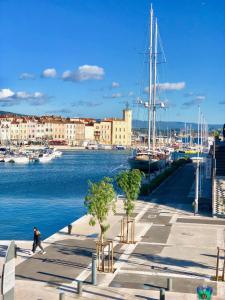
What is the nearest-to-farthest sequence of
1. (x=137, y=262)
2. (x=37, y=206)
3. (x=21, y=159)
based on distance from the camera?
(x=137, y=262) < (x=37, y=206) < (x=21, y=159)

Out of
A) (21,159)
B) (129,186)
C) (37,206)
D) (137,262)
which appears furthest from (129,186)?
(21,159)

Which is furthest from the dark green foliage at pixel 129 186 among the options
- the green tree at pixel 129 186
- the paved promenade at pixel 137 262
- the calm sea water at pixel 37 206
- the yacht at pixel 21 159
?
the yacht at pixel 21 159

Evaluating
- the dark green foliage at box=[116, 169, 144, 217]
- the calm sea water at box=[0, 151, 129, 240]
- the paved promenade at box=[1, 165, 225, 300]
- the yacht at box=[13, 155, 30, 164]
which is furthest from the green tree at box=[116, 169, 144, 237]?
the yacht at box=[13, 155, 30, 164]

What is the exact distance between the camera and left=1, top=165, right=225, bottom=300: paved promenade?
18375 mm

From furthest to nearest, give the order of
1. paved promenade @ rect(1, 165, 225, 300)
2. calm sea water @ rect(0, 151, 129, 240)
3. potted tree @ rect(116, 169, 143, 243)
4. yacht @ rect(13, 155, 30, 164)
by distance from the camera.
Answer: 1. yacht @ rect(13, 155, 30, 164)
2. calm sea water @ rect(0, 151, 129, 240)
3. potted tree @ rect(116, 169, 143, 243)
4. paved promenade @ rect(1, 165, 225, 300)

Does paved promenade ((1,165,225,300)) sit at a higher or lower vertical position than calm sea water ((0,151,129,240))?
higher

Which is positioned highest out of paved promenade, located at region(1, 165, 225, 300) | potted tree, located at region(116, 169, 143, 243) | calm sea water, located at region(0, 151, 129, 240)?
potted tree, located at region(116, 169, 143, 243)

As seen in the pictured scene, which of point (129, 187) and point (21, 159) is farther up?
point (129, 187)

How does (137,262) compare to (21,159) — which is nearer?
(137,262)

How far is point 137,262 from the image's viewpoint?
2248 cm

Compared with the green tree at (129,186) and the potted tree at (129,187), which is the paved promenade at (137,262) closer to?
the potted tree at (129,187)

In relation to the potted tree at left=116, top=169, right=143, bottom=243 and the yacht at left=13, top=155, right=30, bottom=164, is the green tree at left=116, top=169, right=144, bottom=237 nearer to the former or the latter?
the potted tree at left=116, top=169, right=143, bottom=243

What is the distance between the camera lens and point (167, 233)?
29531mm

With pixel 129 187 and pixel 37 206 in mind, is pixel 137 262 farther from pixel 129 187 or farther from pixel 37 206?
pixel 37 206
